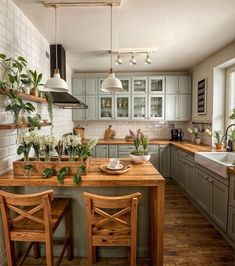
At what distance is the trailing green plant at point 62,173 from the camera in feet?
5.54

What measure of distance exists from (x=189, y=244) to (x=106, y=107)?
331 cm

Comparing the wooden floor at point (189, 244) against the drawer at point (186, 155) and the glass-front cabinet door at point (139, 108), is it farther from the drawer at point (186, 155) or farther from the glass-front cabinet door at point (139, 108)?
the glass-front cabinet door at point (139, 108)

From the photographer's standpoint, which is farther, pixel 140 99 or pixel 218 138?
pixel 140 99

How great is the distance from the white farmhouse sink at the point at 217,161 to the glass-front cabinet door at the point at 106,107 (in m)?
2.39

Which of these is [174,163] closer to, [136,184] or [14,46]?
[136,184]

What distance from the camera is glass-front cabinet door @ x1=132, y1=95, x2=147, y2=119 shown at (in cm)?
474

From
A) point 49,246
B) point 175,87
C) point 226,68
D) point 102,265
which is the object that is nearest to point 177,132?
point 175,87

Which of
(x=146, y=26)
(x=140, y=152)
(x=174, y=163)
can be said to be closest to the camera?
(x=140, y=152)

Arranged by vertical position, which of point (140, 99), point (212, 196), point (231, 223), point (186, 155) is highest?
point (140, 99)

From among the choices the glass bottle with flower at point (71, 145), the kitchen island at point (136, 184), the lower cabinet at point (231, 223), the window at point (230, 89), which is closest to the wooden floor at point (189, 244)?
the lower cabinet at point (231, 223)


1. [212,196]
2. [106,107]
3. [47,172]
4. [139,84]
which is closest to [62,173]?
[47,172]

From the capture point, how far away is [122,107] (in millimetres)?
4805

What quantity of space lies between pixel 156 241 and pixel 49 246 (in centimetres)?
87

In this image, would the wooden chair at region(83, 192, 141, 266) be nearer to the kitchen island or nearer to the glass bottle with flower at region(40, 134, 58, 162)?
the kitchen island
